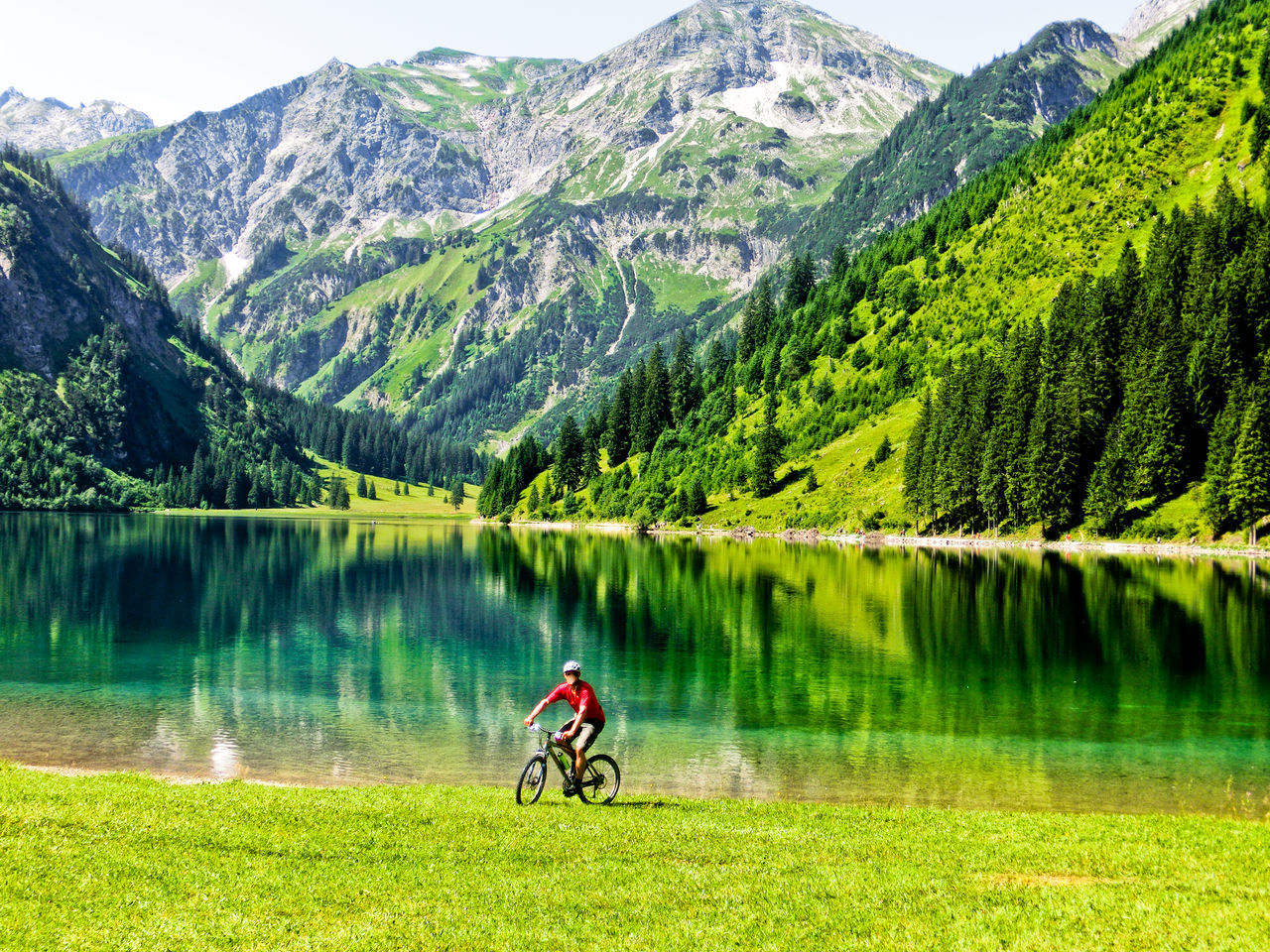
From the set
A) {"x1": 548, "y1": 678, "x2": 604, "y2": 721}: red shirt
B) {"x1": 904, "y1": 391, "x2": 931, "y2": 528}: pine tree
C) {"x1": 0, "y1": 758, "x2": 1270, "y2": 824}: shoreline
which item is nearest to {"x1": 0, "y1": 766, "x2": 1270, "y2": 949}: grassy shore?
{"x1": 0, "y1": 758, "x2": 1270, "y2": 824}: shoreline

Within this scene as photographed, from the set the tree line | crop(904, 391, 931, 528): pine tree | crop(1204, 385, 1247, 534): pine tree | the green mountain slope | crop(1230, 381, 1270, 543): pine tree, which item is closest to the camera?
crop(1230, 381, 1270, 543): pine tree

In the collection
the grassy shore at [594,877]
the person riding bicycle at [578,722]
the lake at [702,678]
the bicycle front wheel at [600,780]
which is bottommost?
the lake at [702,678]

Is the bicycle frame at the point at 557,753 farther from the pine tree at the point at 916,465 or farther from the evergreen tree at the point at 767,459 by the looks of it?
the evergreen tree at the point at 767,459

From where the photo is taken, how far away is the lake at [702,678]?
33.0 meters

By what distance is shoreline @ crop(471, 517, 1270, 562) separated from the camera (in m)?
111

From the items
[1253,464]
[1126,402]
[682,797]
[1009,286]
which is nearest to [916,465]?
[1126,402]

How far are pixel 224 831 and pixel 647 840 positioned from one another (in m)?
9.65

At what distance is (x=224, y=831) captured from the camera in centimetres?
1995

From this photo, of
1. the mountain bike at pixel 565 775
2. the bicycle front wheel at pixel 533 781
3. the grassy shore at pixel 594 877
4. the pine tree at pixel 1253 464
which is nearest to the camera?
the grassy shore at pixel 594 877

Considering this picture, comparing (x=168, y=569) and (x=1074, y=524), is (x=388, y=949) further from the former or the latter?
(x=1074, y=524)

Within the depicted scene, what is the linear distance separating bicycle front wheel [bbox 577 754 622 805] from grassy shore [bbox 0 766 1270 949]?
1449mm

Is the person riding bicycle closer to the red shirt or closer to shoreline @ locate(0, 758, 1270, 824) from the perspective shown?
the red shirt

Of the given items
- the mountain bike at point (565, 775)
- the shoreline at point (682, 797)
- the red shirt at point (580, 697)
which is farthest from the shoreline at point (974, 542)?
the red shirt at point (580, 697)

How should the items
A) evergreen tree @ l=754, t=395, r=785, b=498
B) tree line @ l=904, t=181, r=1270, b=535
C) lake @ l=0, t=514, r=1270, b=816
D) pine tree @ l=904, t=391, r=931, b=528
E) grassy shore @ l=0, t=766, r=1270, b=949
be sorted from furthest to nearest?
1. evergreen tree @ l=754, t=395, r=785, b=498
2. pine tree @ l=904, t=391, r=931, b=528
3. tree line @ l=904, t=181, r=1270, b=535
4. lake @ l=0, t=514, r=1270, b=816
5. grassy shore @ l=0, t=766, r=1270, b=949
